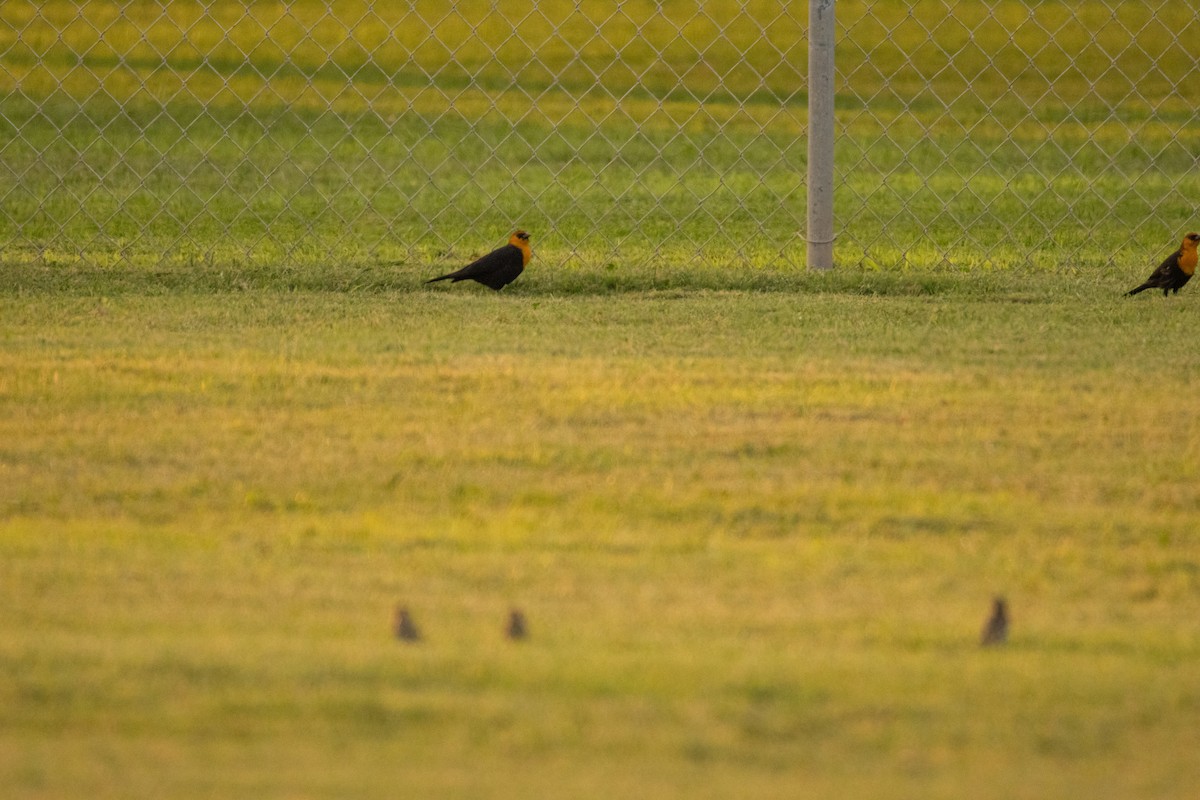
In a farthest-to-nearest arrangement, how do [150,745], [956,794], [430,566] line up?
[430,566] → [150,745] → [956,794]

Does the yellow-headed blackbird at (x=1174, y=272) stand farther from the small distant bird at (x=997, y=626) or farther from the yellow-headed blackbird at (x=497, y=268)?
the small distant bird at (x=997, y=626)

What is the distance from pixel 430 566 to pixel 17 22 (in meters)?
15.2

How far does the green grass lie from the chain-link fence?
2.28 meters

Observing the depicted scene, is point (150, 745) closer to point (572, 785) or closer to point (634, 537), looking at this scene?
point (572, 785)

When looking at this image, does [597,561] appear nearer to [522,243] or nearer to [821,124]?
[522,243]

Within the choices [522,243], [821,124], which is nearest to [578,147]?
[821,124]

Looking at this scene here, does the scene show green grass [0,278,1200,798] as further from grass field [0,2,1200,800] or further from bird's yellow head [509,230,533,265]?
bird's yellow head [509,230,533,265]

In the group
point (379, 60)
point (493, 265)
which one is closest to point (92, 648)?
point (493, 265)

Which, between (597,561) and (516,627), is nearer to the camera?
(516,627)

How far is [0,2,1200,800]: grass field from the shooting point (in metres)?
2.19

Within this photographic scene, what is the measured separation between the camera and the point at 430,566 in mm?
2936

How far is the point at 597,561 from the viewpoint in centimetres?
296

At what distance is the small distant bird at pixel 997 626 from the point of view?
8.29 feet

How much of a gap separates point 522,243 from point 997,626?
400cm
